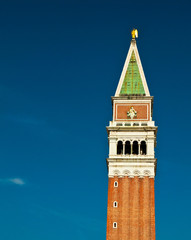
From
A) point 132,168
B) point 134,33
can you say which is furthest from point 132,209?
point 134,33

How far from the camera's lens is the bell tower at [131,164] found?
6762 cm

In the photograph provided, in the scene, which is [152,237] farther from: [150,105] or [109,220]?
[150,105]

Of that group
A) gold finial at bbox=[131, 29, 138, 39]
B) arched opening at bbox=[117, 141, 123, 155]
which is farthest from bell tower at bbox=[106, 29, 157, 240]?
gold finial at bbox=[131, 29, 138, 39]

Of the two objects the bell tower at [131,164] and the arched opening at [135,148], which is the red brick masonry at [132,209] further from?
the arched opening at [135,148]

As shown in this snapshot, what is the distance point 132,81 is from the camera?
269 feet

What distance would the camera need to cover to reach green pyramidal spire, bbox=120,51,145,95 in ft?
264

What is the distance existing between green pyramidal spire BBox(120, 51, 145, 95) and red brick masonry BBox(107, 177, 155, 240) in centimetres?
1717

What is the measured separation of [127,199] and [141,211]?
9.43 ft

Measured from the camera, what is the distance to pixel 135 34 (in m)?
88.7

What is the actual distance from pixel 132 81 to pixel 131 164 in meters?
17.5

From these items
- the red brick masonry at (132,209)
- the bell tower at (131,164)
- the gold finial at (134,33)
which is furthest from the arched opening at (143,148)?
the gold finial at (134,33)

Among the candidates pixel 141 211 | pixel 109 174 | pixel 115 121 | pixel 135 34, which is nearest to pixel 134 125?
pixel 115 121

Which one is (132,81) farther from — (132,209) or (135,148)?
(132,209)

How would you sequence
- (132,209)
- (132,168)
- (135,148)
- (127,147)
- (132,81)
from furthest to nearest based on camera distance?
1. (132,81)
2. (135,148)
3. (127,147)
4. (132,168)
5. (132,209)
